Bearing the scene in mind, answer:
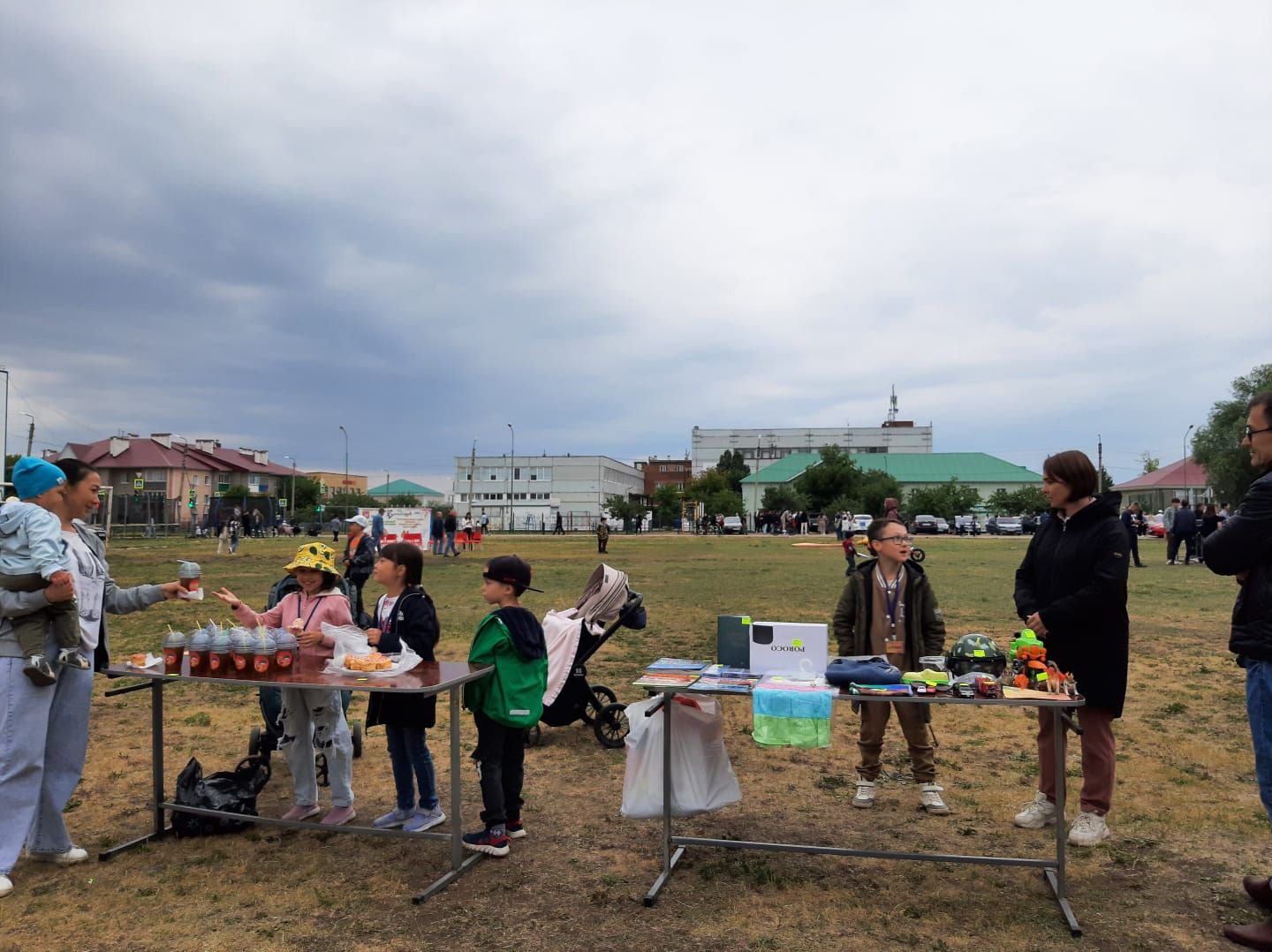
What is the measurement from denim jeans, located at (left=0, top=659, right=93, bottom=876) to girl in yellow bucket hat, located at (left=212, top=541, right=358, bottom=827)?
3.05 ft

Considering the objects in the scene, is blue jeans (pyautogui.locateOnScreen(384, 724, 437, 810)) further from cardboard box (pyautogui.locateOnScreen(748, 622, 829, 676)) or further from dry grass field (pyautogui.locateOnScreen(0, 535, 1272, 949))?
cardboard box (pyautogui.locateOnScreen(748, 622, 829, 676))

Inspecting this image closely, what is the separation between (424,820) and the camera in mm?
5105

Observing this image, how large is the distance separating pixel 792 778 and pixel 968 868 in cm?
167

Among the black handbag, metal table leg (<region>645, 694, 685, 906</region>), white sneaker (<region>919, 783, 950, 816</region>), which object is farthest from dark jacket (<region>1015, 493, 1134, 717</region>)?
metal table leg (<region>645, 694, 685, 906</region>)

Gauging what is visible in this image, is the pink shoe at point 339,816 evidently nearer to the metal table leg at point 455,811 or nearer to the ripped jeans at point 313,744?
the ripped jeans at point 313,744

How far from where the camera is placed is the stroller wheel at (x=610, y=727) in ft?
23.2

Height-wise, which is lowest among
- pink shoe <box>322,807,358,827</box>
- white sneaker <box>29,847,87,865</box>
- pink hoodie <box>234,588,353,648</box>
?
white sneaker <box>29,847,87,865</box>

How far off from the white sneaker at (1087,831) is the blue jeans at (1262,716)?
48.7 inches

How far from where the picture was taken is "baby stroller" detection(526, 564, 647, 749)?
6.82 metres

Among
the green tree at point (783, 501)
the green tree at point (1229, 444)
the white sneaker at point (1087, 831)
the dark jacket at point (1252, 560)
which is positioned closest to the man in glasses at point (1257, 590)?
the dark jacket at point (1252, 560)

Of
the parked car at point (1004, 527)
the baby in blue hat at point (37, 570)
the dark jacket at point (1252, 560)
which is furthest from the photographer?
the parked car at point (1004, 527)

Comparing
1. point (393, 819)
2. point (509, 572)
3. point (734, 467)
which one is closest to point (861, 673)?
point (509, 572)

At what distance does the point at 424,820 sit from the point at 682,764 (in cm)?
150

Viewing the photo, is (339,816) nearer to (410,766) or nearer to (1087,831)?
(410,766)
